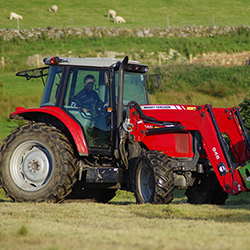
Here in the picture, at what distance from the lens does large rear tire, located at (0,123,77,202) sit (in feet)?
27.2

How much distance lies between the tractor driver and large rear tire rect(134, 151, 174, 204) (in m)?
1.24

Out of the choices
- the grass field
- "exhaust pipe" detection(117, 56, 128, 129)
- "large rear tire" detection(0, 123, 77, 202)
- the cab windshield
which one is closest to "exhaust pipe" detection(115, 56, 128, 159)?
"exhaust pipe" detection(117, 56, 128, 129)

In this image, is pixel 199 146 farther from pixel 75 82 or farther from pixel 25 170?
pixel 25 170

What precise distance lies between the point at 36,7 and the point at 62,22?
9023 mm

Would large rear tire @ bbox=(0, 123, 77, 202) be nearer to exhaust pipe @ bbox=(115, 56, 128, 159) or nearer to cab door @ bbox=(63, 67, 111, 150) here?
cab door @ bbox=(63, 67, 111, 150)

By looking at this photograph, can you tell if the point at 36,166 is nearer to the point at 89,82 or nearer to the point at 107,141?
the point at 107,141

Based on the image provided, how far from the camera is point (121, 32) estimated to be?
47.0 m

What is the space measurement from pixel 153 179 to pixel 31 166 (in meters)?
2.20

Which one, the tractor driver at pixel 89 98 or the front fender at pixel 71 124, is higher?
the tractor driver at pixel 89 98

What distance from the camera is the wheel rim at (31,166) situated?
8578 millimetres

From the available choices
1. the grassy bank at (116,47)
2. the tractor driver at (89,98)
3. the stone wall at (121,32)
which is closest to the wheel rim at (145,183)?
the tractor driver at (89,98)

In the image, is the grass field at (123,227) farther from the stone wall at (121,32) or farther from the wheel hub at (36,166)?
the stone wall at (121,32)

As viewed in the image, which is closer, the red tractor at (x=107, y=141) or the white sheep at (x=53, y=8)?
the red tractor at (x=107, y=141)

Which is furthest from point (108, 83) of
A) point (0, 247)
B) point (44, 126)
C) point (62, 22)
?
point (62, 22)
